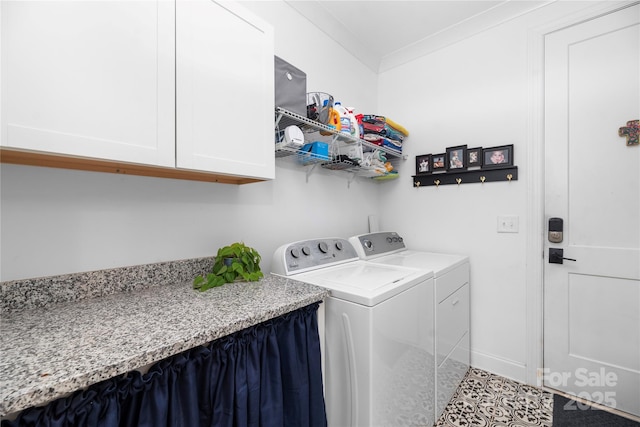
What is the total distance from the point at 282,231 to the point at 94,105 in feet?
3.89

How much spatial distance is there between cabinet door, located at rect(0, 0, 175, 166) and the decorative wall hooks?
8.20ft

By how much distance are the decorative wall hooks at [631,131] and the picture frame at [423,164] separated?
1.16 meters

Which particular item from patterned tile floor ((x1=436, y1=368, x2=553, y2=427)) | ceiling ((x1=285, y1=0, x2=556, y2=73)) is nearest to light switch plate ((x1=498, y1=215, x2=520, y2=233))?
patterned tile floor ((x1=436, y1=368, x2=553, y2=427))

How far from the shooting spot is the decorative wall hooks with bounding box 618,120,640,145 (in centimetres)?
165

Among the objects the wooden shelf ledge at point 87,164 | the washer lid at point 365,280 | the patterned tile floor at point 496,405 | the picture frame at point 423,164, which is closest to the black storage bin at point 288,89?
the wooden shelf ledge at point 87,164

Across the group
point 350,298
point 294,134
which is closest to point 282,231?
point 294,134

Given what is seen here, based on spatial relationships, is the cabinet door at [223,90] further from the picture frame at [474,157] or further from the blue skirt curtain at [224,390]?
the picture frame at [474,157]

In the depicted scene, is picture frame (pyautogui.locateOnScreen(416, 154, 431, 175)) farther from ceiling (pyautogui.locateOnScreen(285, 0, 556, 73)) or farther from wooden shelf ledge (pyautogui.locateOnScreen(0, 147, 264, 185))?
wooden shelf ledge (pyautogui.locateOnScreen(0, 147, 264, 185))

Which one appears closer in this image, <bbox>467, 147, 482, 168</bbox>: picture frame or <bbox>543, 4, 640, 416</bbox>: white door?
<bbox>543, 4, 640, 416</bbox>: white door

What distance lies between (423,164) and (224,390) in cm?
224

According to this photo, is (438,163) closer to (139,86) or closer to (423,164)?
(423,164)

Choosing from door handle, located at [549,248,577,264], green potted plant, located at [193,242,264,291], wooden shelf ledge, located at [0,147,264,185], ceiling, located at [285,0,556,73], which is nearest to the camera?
wooden shelf ledge, located at [0,147,264,185]

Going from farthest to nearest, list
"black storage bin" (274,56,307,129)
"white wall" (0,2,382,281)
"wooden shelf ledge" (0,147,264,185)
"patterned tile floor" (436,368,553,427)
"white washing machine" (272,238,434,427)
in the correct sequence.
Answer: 1. "patterned tile floor" (436,368,553,427)
2. "black storage bin" (274,56,307,129)
3. "white washing machine" (272,238,434,427)
4. "white wall" (0,2,382,281)
5. "wooden shelf ledge" (0,147,264,185)

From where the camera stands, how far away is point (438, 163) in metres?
2.37
